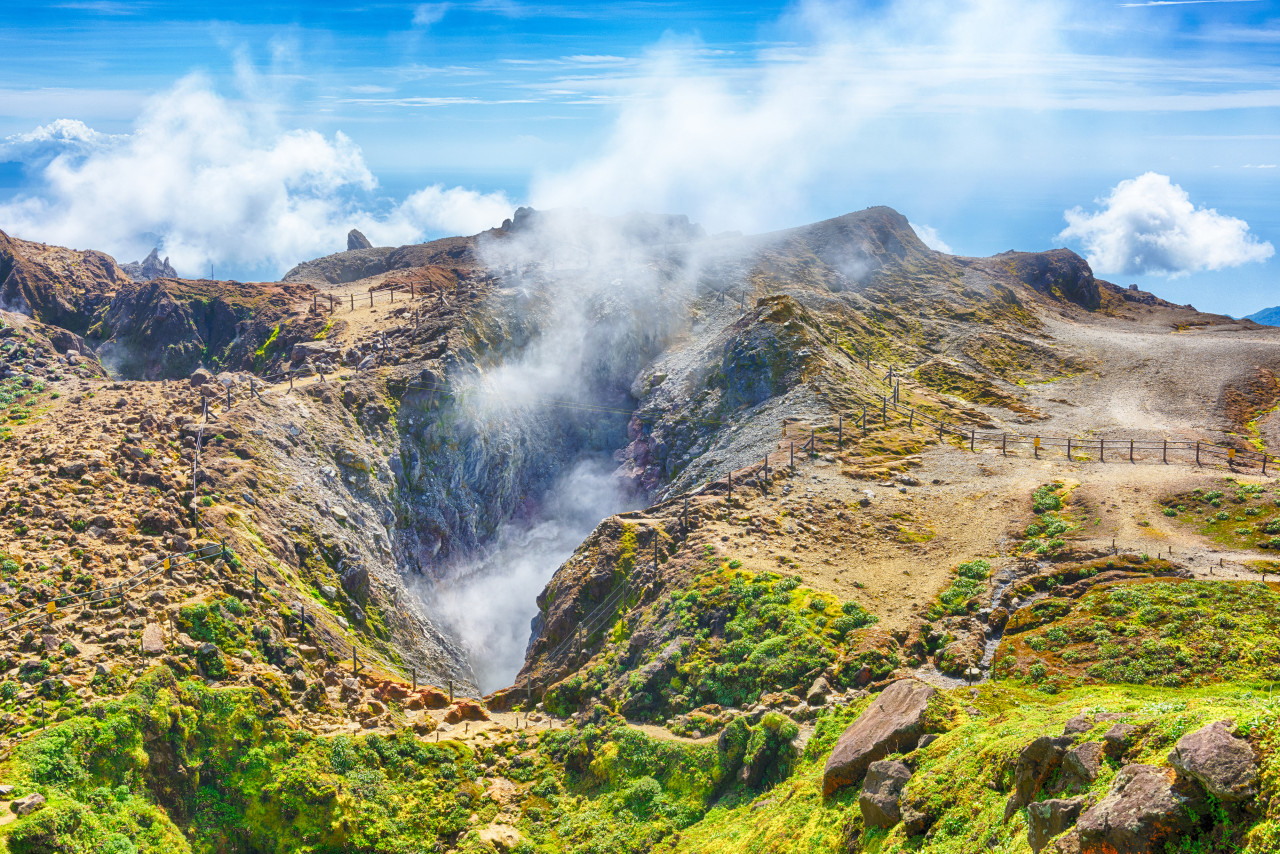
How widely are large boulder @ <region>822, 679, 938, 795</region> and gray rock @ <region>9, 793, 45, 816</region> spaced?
1059 inches

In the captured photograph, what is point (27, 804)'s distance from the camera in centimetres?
2627

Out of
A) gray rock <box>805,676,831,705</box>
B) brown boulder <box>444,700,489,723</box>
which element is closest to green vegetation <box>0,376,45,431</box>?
brown boulder <box>444,700,489,723</box>

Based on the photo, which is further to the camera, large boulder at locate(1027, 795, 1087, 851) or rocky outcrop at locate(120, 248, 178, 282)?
rocky outcrop at locate(120, 248, 178, 282)

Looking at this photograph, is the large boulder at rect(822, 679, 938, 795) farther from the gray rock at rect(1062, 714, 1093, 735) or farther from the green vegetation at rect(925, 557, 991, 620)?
the green vegetation at rect(925, 557, 991, 620)

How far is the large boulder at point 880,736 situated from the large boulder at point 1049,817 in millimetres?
8576

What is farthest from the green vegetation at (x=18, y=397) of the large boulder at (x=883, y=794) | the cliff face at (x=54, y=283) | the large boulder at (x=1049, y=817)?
the large boulder at (x=1049, y=817)

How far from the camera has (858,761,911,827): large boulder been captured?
2225cm

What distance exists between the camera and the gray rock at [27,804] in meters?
26.0

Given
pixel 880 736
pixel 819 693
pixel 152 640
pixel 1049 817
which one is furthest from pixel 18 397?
pixel 1049 817

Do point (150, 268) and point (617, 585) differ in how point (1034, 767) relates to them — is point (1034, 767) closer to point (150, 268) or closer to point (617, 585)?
point (617, 585)

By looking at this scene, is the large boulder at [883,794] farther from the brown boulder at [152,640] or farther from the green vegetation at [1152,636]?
the brown boulder at [152,640]

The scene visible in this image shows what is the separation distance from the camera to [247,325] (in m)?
103

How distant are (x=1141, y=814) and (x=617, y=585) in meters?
43.5

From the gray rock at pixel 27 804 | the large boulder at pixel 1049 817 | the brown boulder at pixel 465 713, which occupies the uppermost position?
the large boulder at pixel 1049 817
